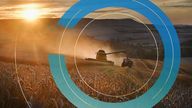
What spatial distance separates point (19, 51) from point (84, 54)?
1.45 feet

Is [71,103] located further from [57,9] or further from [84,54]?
[57,9]

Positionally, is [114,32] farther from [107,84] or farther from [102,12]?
[107,84]

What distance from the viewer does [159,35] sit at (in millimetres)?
3080

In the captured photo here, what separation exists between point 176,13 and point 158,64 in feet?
1.17

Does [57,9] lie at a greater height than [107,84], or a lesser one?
greater

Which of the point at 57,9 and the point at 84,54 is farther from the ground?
the point at 57,9

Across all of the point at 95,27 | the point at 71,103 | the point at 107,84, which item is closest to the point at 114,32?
the point at 95,27

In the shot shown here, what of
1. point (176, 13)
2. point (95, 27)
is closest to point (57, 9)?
point (95, 27)

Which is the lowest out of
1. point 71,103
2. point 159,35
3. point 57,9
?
point 71,103

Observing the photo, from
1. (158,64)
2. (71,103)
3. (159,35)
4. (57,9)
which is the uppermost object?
(57,9)

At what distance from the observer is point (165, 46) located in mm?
3072
